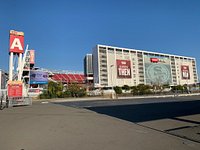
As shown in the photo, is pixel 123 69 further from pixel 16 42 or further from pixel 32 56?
pixel 16 42

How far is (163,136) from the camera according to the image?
6.52 metres

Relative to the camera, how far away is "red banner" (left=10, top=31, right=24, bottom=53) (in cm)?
4134

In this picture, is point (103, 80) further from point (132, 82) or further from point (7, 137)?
point (7, 137)

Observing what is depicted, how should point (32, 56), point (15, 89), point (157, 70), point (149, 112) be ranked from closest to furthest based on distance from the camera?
point (149, 112) < point (15, 89) < point (32, 56) < point (157, 70)

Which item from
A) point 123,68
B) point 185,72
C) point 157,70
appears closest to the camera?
point 123,68

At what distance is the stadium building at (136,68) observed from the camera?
108438mm

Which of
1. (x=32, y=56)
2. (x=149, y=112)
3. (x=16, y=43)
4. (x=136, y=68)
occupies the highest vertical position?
(x=32, y=56)

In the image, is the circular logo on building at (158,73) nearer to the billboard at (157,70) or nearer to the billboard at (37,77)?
the billboard at (157,70)

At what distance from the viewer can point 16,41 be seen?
42.0 meters

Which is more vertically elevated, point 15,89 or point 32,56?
point 32,56

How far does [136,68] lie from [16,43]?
87387mm

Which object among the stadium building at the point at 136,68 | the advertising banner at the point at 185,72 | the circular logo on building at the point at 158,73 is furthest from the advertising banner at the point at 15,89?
the advertising banner at the point at 185,72

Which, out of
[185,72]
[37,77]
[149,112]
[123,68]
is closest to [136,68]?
[123,68]

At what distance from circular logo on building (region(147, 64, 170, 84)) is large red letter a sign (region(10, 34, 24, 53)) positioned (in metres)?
94.4
